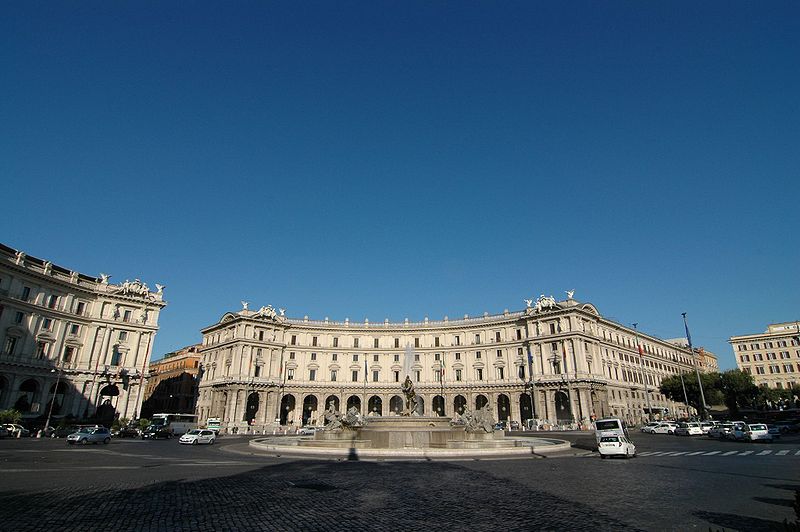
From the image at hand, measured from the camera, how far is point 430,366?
79.9 meters

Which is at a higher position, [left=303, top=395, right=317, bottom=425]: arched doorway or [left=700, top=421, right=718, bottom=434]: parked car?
[left=303, top=395, right=317, bottom=425]: arched doorway

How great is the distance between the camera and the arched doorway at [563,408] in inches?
2591

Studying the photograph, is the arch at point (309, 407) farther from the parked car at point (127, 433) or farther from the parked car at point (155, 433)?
the parked car at point (127, 433)

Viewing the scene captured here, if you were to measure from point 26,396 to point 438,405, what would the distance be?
58.8 meters

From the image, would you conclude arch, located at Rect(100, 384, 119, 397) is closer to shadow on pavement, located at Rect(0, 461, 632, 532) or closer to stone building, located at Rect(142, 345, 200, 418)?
stone building, located at Rect(142, 345, 200, 418)

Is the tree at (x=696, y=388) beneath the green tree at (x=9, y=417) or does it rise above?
above

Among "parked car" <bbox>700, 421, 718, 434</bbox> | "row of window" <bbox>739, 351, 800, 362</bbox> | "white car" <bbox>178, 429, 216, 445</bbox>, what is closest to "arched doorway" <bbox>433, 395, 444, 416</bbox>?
"parked car" <bbox>700, 421, 718, 434</bbox>

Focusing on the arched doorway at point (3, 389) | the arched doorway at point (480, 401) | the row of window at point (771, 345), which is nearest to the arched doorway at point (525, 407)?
the arched doorway at point (480, 401)

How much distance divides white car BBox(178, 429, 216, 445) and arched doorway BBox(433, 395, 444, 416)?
46.1 meters

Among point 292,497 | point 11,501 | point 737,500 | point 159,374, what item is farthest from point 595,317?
point 159,374

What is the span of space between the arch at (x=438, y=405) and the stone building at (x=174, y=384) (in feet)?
163

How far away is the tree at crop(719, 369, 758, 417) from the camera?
70375 millimetres

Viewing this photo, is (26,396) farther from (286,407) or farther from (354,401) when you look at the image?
(354,401)

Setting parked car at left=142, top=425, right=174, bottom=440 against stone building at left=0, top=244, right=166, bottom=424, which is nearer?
parked car at left=142, top=425, right=174, bottom=440
